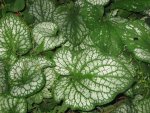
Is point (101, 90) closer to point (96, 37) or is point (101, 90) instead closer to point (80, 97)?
point (80, 97)

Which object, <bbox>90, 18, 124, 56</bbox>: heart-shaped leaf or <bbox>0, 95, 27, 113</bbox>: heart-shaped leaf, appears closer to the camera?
<bbox>0, 95, 27, 113</bbox>: heart-shaped leaf

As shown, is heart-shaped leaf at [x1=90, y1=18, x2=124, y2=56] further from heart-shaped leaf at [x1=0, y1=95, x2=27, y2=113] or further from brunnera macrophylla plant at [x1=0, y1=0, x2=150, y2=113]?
heart-shaped leaf at [x1=0, y1=95, x2=27, y2=113]

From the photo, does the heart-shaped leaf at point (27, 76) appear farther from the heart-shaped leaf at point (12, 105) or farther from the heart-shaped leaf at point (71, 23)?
the heart-shaped leaf at point (71, 23)

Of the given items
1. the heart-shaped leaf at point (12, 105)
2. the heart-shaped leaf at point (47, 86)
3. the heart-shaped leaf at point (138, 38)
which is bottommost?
the heart-shaped leaf at point (12, 105)

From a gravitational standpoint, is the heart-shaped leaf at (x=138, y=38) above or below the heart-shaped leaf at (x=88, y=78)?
above

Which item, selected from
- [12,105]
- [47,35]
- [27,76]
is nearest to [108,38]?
[47,35]

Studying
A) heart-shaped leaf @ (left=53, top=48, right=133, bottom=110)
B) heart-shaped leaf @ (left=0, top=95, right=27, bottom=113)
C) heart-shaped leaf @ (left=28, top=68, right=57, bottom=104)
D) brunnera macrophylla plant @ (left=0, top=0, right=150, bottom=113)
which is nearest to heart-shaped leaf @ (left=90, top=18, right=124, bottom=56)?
brunnera macrophylla plant @ (left=0, top=0, right=150, bottom=113)

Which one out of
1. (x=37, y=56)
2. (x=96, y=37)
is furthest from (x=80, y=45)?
(x=37, y=56)

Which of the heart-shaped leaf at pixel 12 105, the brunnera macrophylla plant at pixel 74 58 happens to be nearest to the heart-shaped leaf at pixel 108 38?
the brunnera macrophylla plant at pixel 74 58
